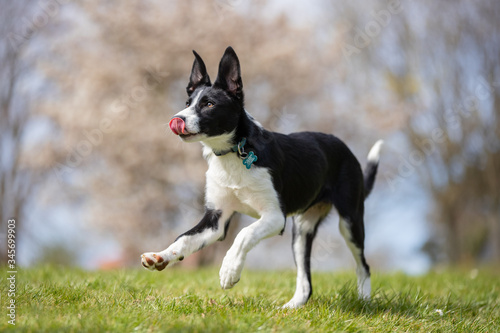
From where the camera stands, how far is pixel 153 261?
10.3 feet

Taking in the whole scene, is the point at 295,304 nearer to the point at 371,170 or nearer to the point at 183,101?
the point at 371,170

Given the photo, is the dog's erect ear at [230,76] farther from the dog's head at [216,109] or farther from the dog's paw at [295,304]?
the dog's paw at [295,304]

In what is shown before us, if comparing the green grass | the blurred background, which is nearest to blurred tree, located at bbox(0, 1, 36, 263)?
the blurred background

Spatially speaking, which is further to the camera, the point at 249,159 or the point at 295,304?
the point at 295,304

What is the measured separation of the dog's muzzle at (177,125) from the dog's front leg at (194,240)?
0.68 meters

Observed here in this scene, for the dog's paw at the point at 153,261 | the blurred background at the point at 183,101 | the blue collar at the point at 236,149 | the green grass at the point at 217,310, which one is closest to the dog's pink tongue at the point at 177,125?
the blue collar at the point at 236,149

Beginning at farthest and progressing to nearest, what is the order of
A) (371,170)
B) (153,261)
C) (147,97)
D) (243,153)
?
(147,97), (371,170), (243,153), (153,261)

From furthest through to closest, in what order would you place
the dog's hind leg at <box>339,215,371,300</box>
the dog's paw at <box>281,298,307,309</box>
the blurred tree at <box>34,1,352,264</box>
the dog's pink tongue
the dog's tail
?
the blurred tree at <box>34,1,352,264</box> → the dog's tail → the dog's hind leg at <box>339,215,371,300</box> → the dog's paw at <box>281,298,307,309</box> → the dog's pink tongue

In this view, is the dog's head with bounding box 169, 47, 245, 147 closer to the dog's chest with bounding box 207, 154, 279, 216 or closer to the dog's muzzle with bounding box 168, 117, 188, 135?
the dog's muzzle with bounding box 168, 117, 188, 135

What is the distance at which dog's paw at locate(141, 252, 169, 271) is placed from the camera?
3.11 metres

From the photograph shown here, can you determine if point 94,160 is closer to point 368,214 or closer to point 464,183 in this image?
point 368,214

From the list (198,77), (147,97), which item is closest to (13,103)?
(147,97)

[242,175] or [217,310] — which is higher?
[242,175]

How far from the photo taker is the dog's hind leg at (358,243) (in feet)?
14.0
